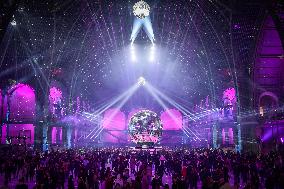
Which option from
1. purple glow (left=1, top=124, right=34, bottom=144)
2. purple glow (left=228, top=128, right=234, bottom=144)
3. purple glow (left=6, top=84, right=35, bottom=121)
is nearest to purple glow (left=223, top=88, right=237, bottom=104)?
purple glow (left=228, top=128, right=234, bottom=144)

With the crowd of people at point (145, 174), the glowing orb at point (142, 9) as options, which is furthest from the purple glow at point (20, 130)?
the glowing orb at point (142, 9)

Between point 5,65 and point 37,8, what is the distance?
8.55 m

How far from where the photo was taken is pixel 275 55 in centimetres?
3319

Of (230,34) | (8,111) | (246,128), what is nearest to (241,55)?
(230,34)

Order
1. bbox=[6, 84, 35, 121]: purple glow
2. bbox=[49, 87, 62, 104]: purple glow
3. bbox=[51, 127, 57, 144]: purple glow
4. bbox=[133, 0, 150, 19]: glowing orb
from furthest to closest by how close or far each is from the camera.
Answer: bbox=[51, 127, 57, 144]: purple glow, bbox=[49, 87, 62, 104]: purple glow, bbox=[6, 84, 35, 121]: purple glow, bbox=[133, 0, 150, 19]: glowing orb

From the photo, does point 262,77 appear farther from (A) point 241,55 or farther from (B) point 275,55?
(A) point 241,55

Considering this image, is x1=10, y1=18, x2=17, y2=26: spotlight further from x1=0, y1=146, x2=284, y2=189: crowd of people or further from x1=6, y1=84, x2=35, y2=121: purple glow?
x1=0, y1=146, x2=284, y2=189: crowd of people

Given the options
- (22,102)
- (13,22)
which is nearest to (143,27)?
(13,22)

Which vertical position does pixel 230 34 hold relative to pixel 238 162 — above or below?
above

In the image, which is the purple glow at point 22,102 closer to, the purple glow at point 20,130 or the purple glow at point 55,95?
the purple glow at point 20,130

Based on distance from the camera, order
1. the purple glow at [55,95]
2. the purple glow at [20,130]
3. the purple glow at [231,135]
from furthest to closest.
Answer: the purple glow at [55,95] → the purple glow at [231,135] → the purple glow at [20,130]

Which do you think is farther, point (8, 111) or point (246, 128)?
point (8, 111)

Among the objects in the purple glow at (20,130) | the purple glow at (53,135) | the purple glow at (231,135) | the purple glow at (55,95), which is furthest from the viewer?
the purple glow at (53,135)

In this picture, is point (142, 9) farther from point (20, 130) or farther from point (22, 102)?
point (20, 130)
